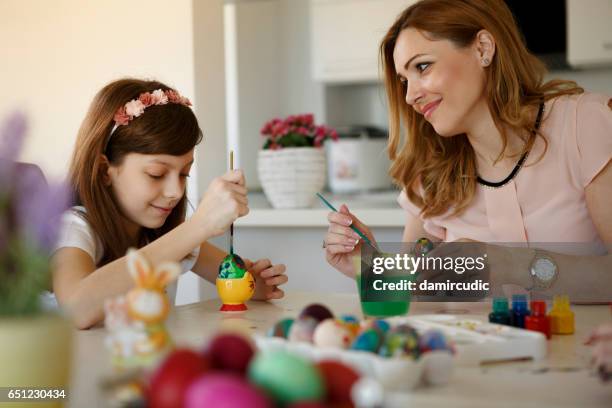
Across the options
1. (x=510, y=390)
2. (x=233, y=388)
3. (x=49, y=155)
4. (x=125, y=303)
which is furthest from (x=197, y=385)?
(x=49, y=155)

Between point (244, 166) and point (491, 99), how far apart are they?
106 inches

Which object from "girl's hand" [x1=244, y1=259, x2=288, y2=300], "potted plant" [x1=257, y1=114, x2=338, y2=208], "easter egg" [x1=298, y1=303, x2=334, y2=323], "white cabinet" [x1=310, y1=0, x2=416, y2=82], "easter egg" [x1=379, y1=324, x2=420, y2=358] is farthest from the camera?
"white cabinet" [x1=310, y1=0, x2=416, y2=82]

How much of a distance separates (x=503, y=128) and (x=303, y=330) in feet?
3.52

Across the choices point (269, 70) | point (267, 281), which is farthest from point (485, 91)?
point (269, 70)

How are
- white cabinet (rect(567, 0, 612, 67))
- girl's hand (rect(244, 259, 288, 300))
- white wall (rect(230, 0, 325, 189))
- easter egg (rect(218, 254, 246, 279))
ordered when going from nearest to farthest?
1. easter egg (rect(218, 254, 246, 279))
2. girl's hand (rect(244, 259, 288, 300))
3. white cabinet (rect(567, 0, 612, 67))
4. white wall (rect(230, 0, 325, 189))

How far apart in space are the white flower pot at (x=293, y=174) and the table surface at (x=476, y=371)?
1.12m

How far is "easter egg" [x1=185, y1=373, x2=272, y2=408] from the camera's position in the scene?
53 cm

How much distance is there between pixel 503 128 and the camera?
70.7 inches

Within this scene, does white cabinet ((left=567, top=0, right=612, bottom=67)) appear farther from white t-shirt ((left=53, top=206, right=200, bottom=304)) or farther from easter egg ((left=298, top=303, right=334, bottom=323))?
easter egg ((left=298, top=303, right=334, bottom=323))

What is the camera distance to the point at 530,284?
157 centimetres

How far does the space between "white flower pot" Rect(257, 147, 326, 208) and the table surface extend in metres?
1.12

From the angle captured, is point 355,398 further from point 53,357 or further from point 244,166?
point 244,166

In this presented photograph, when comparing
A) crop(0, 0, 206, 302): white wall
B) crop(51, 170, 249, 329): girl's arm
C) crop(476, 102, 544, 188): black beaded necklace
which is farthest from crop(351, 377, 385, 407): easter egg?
crop(0, 0, 206, 302): white wall

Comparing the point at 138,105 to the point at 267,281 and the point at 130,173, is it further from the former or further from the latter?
the point at 267,281
